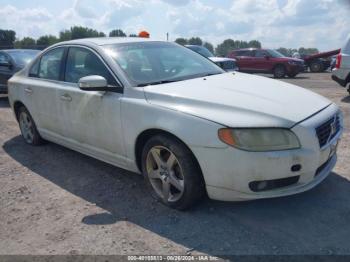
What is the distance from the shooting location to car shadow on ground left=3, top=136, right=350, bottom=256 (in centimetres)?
309

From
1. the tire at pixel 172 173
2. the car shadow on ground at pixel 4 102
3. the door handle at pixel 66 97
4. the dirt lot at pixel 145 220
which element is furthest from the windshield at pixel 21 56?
the tire at pixel 172 173

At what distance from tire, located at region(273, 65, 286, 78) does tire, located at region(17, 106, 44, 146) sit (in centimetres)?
1569

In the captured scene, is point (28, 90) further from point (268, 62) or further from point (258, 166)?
point (268, 62)

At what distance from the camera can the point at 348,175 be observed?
14.4ft

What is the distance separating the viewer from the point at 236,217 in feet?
11.6

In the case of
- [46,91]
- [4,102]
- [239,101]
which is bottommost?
[4,102]

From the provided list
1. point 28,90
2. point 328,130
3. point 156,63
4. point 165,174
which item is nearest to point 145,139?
point 165,174

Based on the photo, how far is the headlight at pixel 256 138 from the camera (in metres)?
3.16

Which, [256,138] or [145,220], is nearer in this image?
[256,138]

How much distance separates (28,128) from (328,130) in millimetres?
4449

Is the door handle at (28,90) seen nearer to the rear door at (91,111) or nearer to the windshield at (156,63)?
the rear door at (91,111)

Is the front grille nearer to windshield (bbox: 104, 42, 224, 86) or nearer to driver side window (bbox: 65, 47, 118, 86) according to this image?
windshield (bbox: 104, 42, 224, 86)

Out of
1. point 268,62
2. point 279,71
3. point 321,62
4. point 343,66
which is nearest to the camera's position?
point 343,66

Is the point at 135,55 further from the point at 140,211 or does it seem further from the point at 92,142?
the point at 140,211
